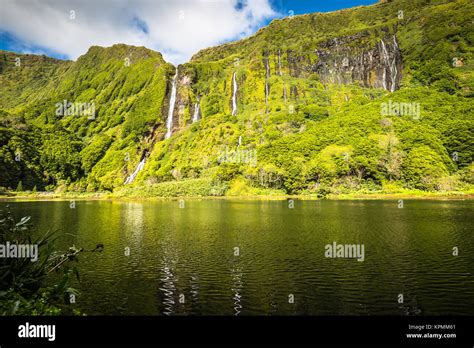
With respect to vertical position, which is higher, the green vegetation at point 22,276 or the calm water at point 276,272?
the green vegetation at point 22,276

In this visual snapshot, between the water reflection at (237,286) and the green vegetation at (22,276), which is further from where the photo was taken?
the water reflection at (237,286)

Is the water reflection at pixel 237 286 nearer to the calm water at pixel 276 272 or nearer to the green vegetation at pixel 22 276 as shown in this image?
the calm water at pixel 276 272

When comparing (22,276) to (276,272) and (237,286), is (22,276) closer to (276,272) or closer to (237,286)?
(237,286)

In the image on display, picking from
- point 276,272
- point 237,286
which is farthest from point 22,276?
point 276,272

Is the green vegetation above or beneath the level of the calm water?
above

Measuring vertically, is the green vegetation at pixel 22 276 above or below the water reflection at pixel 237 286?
above

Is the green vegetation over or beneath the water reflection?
over

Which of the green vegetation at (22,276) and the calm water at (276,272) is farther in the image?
the calm water at (276,272)

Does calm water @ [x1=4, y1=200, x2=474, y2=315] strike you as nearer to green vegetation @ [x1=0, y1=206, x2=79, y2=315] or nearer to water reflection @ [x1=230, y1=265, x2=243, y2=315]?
water reflection @ [x1=230, y1=265, x2=243, y2=315]

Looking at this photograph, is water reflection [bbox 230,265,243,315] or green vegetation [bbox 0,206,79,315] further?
water reflection [bbox 230,265,243,315]

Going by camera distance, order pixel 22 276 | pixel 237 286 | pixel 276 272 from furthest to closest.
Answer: pixel 276 272 → pixel 237 286 → pixel 22 276

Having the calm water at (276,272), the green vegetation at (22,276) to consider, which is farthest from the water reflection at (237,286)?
the green vegetation at (22,276)

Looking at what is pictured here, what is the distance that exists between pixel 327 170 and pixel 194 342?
529ft

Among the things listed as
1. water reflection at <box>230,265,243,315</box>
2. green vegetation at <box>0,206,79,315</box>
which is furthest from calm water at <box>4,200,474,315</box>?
green vegetation at <box>0,206,79,315</box>
